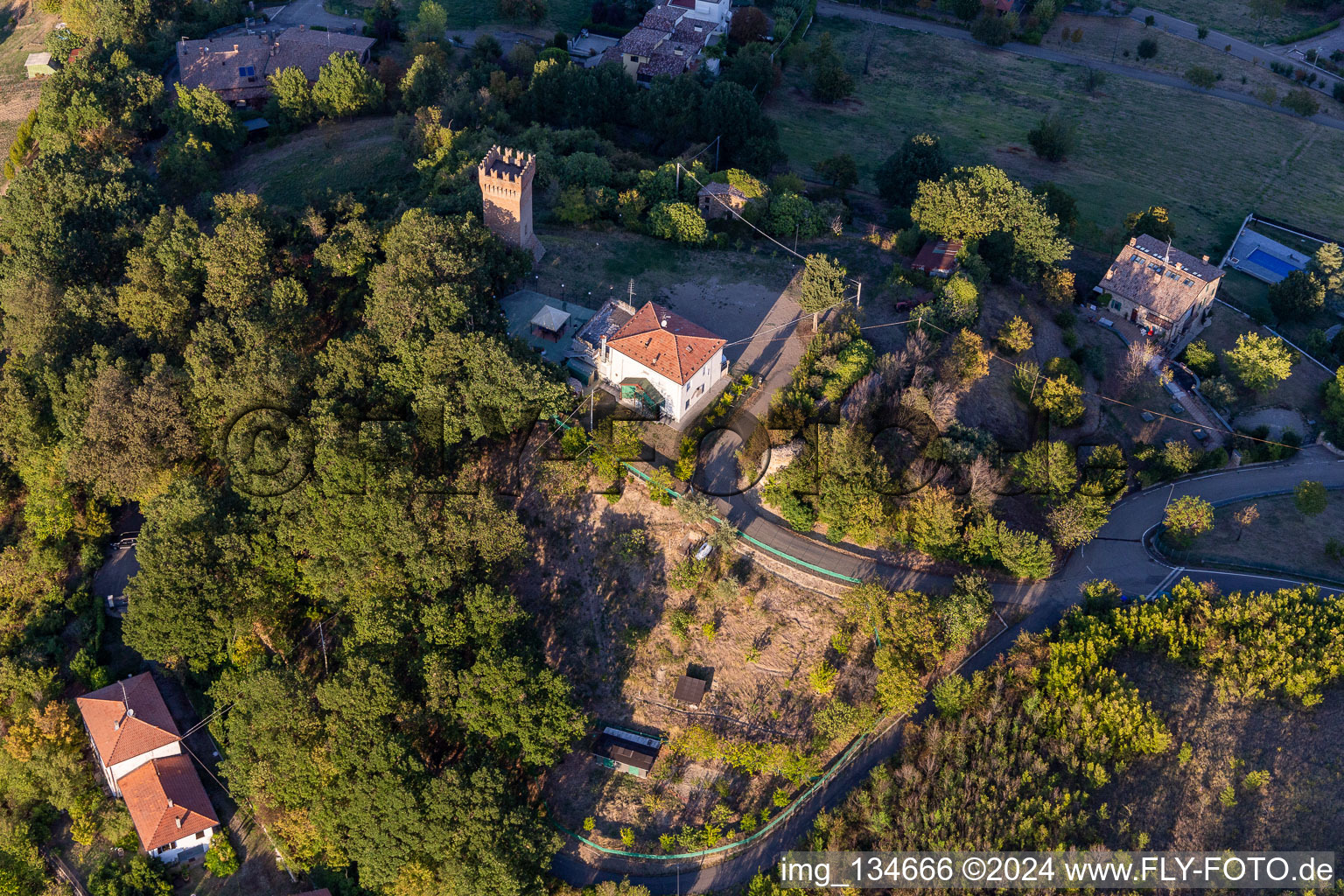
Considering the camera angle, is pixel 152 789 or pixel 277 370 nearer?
pixel 152 789

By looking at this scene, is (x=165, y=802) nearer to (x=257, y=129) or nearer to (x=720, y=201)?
(x=720, y=201)

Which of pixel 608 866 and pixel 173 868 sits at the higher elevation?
pixel 608 866

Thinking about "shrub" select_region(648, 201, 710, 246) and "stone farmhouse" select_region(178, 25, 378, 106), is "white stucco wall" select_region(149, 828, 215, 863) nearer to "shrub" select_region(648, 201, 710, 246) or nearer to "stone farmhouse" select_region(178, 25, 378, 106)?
"shrub" select_region(648, 201, 710, 246)

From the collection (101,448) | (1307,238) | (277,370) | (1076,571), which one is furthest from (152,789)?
(1307,238)

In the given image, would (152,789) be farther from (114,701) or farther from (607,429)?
(607,429)

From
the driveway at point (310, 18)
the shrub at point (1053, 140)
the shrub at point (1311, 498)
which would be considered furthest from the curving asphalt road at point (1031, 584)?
the driveway at point (310, 18)

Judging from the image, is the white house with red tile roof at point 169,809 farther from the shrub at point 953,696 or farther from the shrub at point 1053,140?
the shrub at point 1053,140
